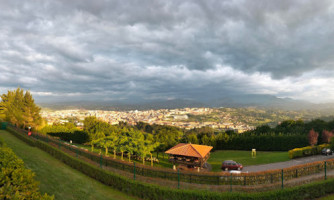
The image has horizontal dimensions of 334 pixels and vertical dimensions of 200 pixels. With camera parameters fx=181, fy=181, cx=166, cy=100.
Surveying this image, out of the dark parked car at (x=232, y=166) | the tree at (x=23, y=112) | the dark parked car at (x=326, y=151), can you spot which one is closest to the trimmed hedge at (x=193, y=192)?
→ the dark parked car at (x=232, y=166)

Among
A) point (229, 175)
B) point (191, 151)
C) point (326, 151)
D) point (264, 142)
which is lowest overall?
point (264, 142)

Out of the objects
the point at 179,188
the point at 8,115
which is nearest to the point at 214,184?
the point at 179,188

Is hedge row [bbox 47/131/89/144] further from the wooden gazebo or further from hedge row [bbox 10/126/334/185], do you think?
hedge row [bbox 10/126/334/185]

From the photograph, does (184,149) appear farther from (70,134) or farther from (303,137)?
(70,134)

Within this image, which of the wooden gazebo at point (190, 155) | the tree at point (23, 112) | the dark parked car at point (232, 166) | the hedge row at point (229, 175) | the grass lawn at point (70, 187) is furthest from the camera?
the tree at point (23, 112)

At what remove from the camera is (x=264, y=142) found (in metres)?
48.6

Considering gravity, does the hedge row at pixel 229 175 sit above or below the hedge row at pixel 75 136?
above

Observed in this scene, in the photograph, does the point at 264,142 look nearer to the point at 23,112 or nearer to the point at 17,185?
the point at 17,185

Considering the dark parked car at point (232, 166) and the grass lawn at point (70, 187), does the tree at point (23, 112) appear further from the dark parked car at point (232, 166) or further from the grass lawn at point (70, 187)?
the dark parked car at point (232, 166)

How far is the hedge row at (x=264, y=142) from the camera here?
46.1 meters

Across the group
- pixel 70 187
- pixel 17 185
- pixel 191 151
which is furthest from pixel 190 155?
pixel 17 185

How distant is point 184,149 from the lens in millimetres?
29359

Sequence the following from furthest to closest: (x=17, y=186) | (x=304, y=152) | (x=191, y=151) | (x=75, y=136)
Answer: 1. (x=75, y=136)
2. (x=304, y=152)
3. (x=191, y=151)
4. (x=17, y=186)

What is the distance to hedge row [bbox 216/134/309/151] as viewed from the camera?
46.1m
